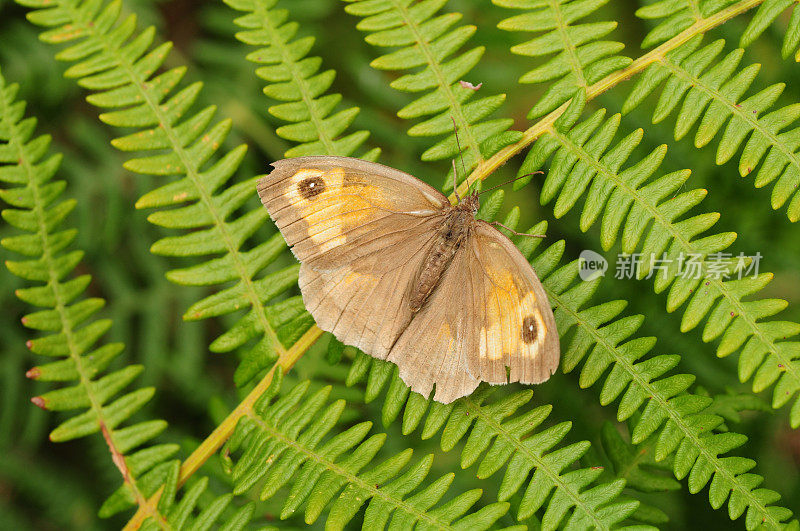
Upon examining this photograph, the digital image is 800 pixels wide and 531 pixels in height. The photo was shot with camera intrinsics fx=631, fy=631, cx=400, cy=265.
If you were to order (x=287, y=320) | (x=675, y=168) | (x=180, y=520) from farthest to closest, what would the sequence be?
(x=675, y=168)
(x=287, y=320)
(x=180, y=520)

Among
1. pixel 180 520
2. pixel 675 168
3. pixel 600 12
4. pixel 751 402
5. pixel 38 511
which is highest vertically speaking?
pixel 600 12

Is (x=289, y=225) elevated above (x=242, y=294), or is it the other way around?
(x=289, y=225)

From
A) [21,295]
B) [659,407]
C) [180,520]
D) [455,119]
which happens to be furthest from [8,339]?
[659,407]

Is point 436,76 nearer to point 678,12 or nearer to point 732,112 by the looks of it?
point 678,12

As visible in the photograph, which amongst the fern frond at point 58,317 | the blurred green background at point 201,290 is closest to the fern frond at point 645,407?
the blurred green background at point 201,290

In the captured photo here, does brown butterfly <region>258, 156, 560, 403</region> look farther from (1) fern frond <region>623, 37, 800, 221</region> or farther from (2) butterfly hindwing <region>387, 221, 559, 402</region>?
(1) fern frond <region>623, 37, 800, 221</region>

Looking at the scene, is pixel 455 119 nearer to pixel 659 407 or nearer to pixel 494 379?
pixel 494 379

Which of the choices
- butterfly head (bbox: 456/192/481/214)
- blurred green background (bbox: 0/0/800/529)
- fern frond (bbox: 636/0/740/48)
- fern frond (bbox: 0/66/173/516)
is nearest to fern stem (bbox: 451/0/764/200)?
fern frond (bbox: 636/0/740/48)
